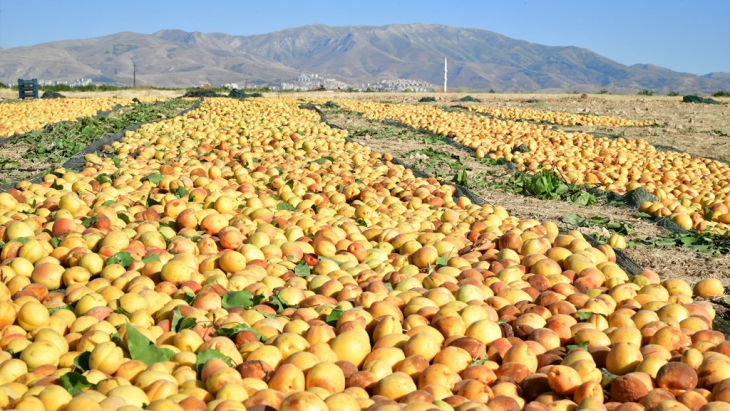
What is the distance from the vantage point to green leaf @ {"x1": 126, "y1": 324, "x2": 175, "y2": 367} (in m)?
3.07

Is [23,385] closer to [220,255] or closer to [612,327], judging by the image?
[220,255]

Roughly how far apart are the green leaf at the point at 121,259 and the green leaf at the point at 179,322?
111cm

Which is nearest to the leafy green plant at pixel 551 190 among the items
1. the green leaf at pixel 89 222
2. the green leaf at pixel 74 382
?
the green leaf at pixel 89 222

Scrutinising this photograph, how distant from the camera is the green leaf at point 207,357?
9.91ft

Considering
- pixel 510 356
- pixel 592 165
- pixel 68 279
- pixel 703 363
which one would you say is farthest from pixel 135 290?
pixel 592 165

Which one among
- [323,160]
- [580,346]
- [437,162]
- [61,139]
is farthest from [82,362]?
[61,139]

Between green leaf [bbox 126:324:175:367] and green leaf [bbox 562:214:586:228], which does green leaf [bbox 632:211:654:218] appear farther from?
green leaf [bbox 126:324:175:367]

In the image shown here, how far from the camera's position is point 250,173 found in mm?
8836

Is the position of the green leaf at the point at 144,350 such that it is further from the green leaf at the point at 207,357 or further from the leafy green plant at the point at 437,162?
the leafy green plant at the point at 437,162

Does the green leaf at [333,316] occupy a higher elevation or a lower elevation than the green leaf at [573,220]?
higher

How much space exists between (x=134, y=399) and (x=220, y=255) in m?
2.15

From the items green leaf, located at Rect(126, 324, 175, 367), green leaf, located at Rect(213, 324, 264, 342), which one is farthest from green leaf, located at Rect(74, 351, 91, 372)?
green leaf, located at Rect(213, 324, 264, 342)

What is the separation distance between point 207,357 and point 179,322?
0.59 m

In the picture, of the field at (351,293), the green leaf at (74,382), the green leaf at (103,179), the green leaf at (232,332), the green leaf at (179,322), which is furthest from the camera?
the green leaf at (103,179)
